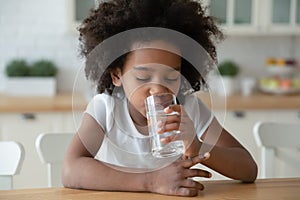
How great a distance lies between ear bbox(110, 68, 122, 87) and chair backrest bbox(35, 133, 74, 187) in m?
0.43

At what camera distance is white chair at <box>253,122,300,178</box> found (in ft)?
5.78

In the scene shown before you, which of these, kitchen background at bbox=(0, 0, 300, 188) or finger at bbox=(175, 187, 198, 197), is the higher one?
kitchen background at bbox=(0, 0, 300, 188)

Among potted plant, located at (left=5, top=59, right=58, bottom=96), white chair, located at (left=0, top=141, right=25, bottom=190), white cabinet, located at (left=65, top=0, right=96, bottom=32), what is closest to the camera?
white chair, located at (left=0, top=141, right=25, bottom=190)

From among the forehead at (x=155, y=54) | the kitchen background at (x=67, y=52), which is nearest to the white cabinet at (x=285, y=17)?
the kitchen background at (x=67, y=52)

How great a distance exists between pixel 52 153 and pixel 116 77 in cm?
48

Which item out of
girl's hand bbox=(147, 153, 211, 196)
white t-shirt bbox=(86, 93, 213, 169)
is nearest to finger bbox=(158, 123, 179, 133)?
girl's hand bbox=(147, 153, 211, 196)

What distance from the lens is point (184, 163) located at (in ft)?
3.91

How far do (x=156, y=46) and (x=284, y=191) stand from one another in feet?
1.41

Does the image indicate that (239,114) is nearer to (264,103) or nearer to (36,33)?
(264,103)

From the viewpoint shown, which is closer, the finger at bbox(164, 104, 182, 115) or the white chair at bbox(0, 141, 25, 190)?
the finger at bbox(164, 104, 182, 115)

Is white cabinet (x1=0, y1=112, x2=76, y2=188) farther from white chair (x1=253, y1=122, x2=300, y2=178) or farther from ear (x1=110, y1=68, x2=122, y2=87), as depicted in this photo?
ear (x1=110, y1=68, x2=122, y2=87)

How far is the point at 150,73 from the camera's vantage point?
1123 millimetres

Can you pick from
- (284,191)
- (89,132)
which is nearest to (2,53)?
(89,132)

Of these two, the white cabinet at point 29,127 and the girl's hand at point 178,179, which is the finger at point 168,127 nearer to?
the girl's hand at point 178,179
